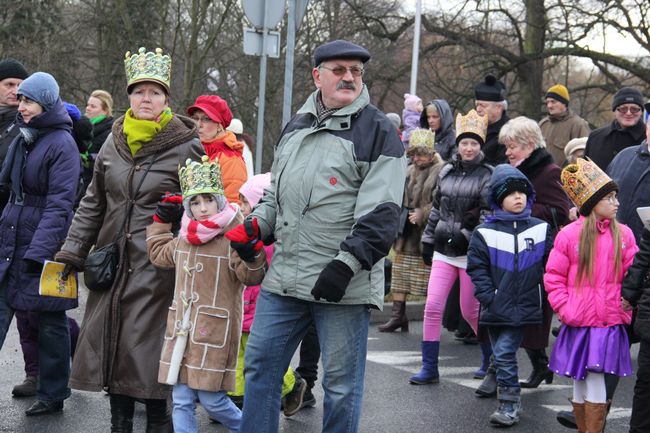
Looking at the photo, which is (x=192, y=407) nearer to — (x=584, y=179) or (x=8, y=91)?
(x=584, y=179)

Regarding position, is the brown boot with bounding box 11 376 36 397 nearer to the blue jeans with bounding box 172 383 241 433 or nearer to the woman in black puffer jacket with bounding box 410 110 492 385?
the blue jeans with bounding box 172 383 241 433

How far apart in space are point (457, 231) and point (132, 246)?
10.2ft

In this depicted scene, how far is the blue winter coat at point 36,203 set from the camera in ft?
21.9

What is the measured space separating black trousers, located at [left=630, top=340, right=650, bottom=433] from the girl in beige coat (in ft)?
6.82

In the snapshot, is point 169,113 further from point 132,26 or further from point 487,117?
point 132,26

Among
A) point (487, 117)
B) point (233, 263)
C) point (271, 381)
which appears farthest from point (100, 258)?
point (487, 117)

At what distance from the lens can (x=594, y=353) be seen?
20.8 ft

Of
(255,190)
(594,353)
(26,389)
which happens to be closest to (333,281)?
(255,190)

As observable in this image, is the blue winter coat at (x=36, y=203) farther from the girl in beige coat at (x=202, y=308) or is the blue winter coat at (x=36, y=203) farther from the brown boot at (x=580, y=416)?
the brown boot at (x=580, y=416)

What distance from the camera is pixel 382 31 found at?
24.2 metres

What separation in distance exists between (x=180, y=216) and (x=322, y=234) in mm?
1213

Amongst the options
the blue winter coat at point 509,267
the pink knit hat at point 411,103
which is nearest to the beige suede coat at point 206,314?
the blue winter coat at point 509,267

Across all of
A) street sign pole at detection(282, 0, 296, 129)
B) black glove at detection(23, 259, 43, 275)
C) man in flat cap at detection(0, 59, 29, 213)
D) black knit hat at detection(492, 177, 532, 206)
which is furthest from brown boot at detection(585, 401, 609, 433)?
street sign pole at detection(282, 0, 296, 129)

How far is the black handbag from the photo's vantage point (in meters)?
5.69
